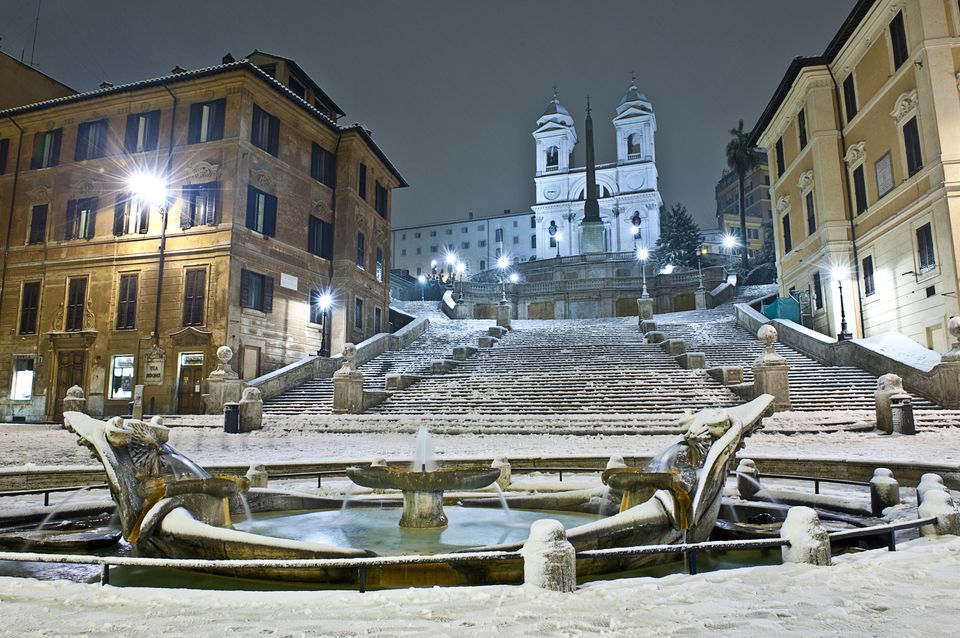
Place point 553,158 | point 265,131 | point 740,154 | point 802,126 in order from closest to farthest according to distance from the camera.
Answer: point 265,131 → point 802,126 → point 740,154 → point 553,158

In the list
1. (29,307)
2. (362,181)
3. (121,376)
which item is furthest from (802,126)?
(29,307)

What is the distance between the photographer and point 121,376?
2722cm

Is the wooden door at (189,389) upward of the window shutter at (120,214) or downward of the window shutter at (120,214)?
downward

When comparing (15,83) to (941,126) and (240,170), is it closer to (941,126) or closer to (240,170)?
(240,170)

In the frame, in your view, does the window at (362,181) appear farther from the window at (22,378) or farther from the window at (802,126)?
the window at (802,126)

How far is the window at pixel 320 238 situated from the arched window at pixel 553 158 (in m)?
71.1

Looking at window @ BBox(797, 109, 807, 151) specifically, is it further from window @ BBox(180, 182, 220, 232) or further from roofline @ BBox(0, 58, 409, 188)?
window @ BBox(180, 182, 220, 232)

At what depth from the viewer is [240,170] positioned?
90.4 ft

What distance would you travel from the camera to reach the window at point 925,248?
21.7 metres

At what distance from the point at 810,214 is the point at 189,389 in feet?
105

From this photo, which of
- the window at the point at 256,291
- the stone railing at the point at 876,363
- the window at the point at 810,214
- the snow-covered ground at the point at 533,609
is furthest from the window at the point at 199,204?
the window at the point at 810,214

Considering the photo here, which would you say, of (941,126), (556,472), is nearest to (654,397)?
(556,472)

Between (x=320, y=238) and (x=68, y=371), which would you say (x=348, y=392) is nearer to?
(x=320, y=238)

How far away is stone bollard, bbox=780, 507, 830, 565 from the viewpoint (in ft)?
15.1
